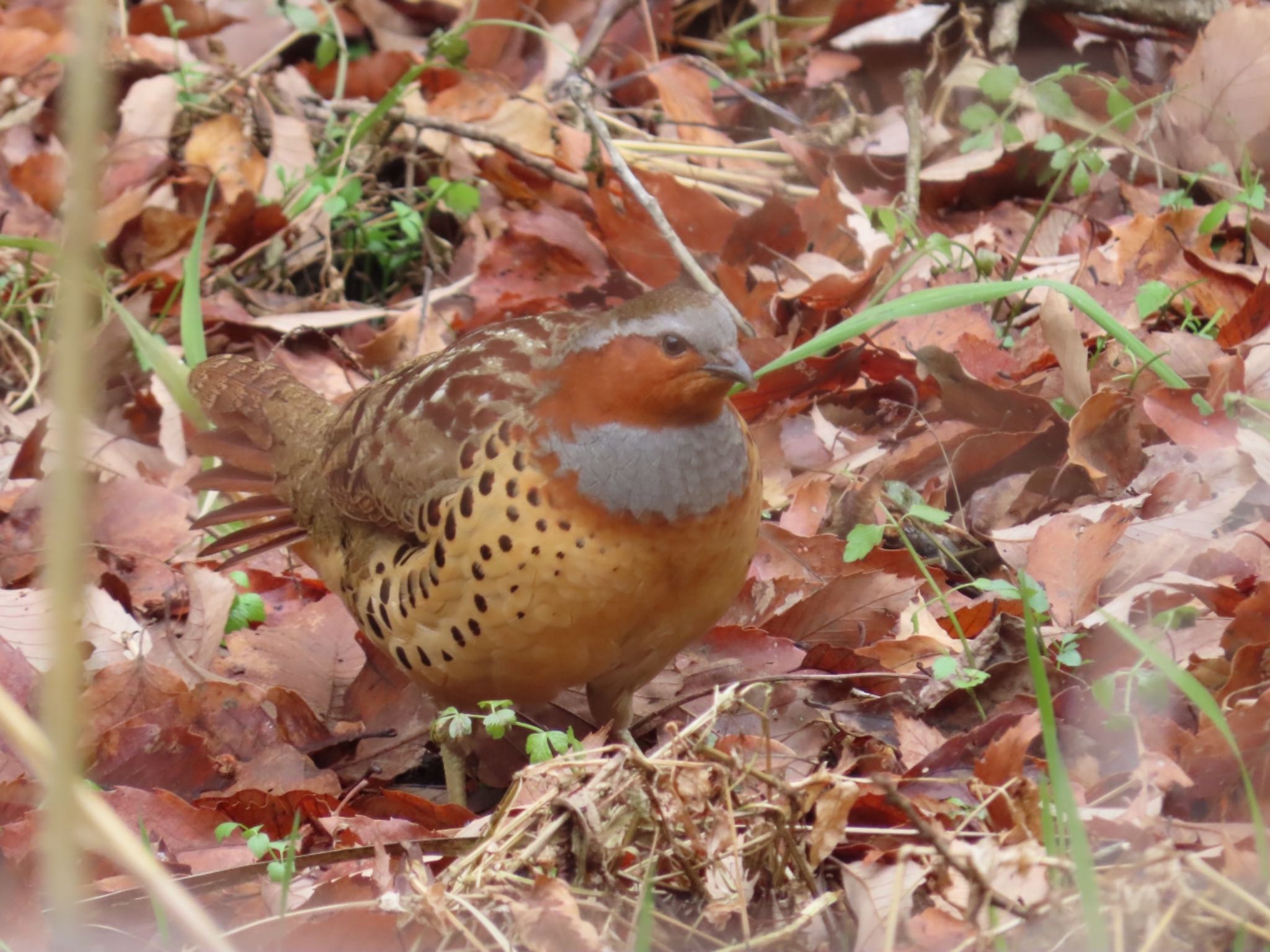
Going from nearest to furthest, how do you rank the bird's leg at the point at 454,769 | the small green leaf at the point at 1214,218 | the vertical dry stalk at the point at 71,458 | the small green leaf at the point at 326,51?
the vertical dry stalk at the point at 71,458
the bird's leg at the point at 454,769
the small green leaf at the point at 1214,218
the small green leaf at the point at 326,51

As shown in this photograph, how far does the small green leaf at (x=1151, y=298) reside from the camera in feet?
13.0

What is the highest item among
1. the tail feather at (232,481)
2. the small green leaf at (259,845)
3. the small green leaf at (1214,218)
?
the small green leaf at (1214,218)

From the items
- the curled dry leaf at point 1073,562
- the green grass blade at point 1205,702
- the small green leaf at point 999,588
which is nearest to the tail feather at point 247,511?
the small green leaf at point 999,588

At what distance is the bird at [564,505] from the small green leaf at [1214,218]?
6.04 feet

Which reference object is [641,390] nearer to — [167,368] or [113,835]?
[113,835]

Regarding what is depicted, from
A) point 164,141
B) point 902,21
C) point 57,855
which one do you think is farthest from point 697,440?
point 164,141

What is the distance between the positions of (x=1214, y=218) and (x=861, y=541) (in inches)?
64.1

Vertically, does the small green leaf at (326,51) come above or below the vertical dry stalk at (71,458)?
below

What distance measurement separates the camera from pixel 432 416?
3.47 m

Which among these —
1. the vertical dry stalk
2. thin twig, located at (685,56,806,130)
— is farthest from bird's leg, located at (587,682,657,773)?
thin twig, located at (685,56,806,130)

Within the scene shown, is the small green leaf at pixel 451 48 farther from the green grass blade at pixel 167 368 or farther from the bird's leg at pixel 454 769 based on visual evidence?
the bird's leg at pixel 454 769

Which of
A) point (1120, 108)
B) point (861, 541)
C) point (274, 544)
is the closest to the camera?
point (861, 541)

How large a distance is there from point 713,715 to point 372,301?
3.71 m

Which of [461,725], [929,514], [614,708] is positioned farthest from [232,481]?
[929,514]
